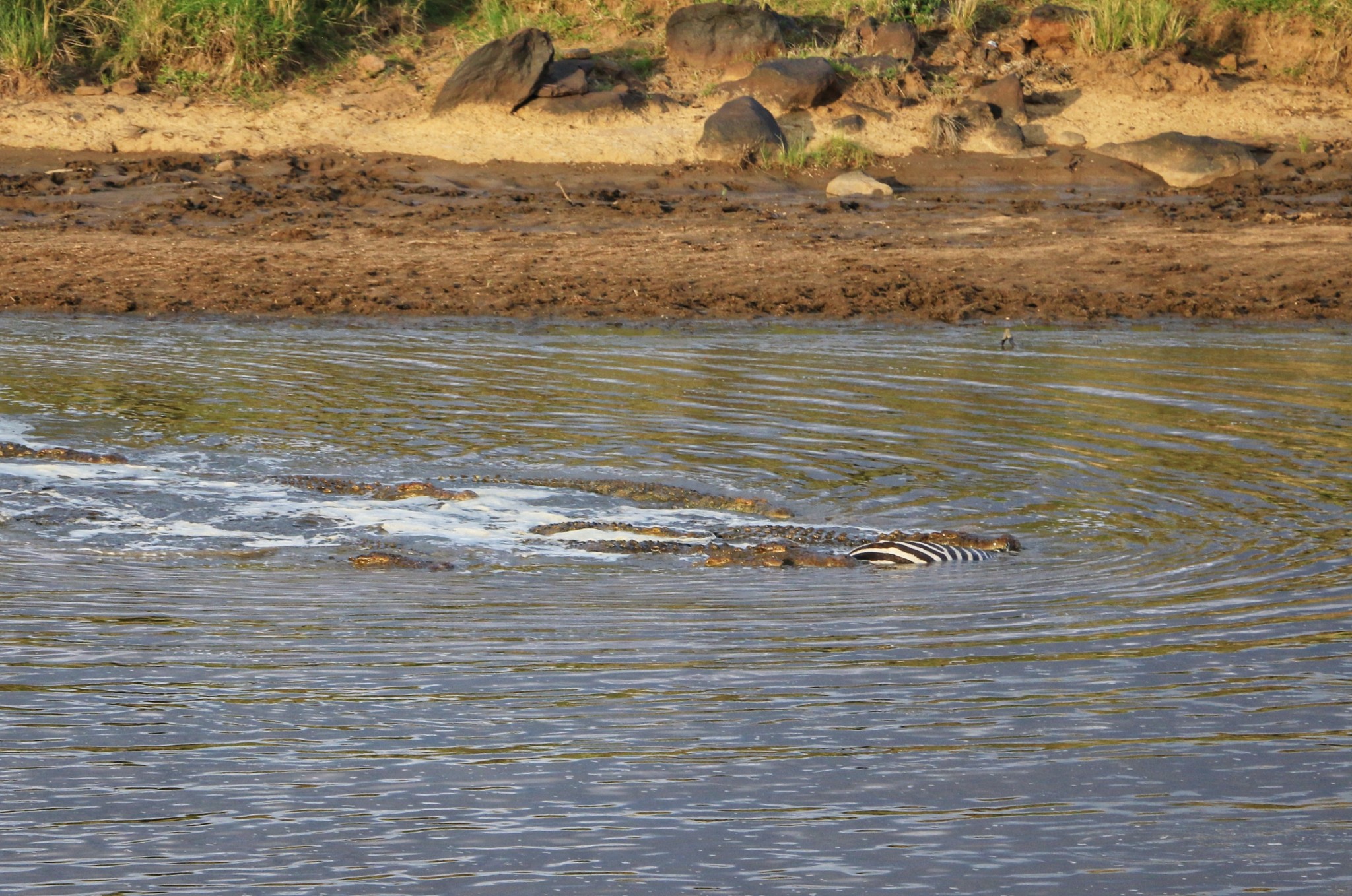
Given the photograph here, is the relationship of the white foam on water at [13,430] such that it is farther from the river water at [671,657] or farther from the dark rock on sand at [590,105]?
the dark rock on sand at [590,105]

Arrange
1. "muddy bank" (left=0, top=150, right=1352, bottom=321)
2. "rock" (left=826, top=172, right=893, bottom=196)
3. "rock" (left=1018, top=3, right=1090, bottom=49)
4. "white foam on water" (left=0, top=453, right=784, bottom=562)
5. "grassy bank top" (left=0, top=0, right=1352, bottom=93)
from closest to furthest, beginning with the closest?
1. "white foam on water" (left=0, top=453, right=784, bottom=562)
2. "muddy bank" (left=0, top=150, right=1352, bottom=321)
3. "rock" (left=826, top=172, right=893, bottom=196)
4. "grassy bank top" (left=0, top=0, right=1352, bottom=93)
5. "rock" (left=1018, top=3, right=1090, bottom=49)

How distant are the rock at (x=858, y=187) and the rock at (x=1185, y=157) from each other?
2.57 metres

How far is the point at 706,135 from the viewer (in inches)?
650

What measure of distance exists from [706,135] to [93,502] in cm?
1082

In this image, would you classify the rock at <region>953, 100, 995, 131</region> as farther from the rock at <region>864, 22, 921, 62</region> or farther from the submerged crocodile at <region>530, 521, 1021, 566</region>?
the submerged crocodile at <region>530, 521, 1021, 566</region>

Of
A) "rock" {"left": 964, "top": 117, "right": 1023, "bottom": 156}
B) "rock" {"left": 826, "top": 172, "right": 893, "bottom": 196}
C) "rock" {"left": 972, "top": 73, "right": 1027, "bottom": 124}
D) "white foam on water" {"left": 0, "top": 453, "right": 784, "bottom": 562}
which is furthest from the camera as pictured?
"rock" {"left": 972, "top": 73, "right": 1027, "bottom": 124}

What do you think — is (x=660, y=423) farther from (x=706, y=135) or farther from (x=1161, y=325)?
(x=706, y=135)

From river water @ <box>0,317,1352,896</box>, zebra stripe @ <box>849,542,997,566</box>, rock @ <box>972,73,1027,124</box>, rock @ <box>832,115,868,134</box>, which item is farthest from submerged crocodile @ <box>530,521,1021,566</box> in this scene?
rock @ <box>972,73,1027,124</box>

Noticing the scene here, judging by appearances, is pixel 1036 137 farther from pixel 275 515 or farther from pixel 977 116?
pixel 275 515

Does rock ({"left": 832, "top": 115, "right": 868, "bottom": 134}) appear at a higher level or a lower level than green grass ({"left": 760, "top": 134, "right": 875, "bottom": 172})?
higher

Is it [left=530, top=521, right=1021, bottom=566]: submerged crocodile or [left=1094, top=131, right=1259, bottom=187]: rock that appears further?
[left=1094, top=131, right=1259, bottom=187]: rock

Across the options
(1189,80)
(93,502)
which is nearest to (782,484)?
(93,502)

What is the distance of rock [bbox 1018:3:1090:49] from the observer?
18.4 meters

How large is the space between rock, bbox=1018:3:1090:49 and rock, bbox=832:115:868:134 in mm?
Answer: 2616
